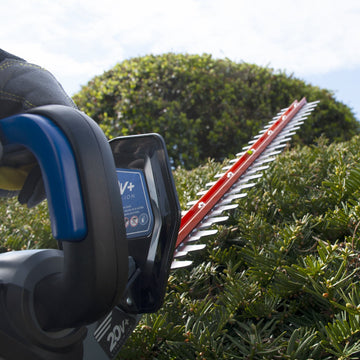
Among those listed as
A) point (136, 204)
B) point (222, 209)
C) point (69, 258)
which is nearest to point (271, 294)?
point (136, 204)

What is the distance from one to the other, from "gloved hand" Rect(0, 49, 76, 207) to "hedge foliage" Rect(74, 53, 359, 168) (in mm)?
5342

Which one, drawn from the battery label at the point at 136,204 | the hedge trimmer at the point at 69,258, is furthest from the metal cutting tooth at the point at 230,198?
the hedge trimmer at the point at 69,258

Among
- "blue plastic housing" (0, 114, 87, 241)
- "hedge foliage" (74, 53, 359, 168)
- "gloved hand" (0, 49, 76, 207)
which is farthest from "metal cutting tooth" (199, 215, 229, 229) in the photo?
"hedge foliage" (74, 53, 359, 168)

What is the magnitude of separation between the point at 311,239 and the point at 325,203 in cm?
41

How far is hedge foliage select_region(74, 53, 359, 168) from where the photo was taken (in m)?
6.81

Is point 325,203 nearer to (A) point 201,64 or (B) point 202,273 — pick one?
(B) point 202,273

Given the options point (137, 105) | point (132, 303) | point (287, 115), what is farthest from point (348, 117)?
point (132, 303)

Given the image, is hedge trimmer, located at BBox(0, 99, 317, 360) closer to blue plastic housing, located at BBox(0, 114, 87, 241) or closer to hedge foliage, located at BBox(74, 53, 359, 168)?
blue plastic housing, located at BBox(0, 114, 87, 241)

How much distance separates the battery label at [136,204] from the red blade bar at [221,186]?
494 millimetres

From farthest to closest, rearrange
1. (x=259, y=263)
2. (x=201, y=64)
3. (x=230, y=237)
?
(x=201, y=64) → (x=230, y=237) → (x=259, y=263)

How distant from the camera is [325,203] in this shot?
2.35 m

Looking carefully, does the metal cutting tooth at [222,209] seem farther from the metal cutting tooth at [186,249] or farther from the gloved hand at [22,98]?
the gloved hand at [22,98]

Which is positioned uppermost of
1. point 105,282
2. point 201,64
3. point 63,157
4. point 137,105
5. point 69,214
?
point 63,157

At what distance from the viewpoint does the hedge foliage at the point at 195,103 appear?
22.4ft
